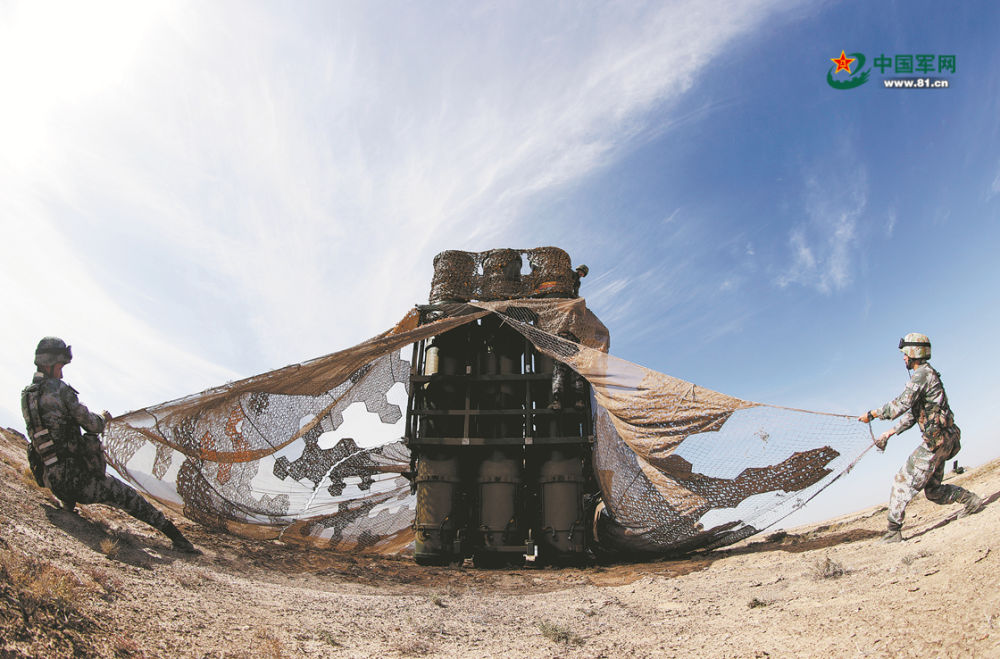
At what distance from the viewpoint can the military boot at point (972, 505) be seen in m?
5.99

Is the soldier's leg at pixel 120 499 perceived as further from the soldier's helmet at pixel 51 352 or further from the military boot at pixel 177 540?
the soldier's helmet at pixel 51 352

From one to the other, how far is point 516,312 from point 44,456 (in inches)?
266

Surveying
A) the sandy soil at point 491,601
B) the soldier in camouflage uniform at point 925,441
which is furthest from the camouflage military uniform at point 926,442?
the sandy soil at point 491,601

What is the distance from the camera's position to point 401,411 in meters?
10.7

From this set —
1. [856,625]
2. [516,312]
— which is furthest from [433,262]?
[856,625]

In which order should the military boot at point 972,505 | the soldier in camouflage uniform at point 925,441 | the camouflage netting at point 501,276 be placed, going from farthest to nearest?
1. the camouflage netting at point 501,276
2. the soldier in camouflage uniform at point 925,441
3. the military boot at point 972,505

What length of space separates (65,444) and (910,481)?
30.4 ft

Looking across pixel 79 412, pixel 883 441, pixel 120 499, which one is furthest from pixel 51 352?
pixel 883 441

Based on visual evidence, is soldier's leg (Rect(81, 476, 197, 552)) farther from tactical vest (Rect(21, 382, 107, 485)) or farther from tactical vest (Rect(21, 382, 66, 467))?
tactical vest (Rect(21, 382, 66, 467))

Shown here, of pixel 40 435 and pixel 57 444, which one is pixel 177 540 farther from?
pixel 40 435

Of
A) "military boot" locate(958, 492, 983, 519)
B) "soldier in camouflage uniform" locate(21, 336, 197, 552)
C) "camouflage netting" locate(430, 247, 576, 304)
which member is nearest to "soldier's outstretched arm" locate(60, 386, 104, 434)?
"soldier in camouflage uniform" locate(21, 336, 197, 552)

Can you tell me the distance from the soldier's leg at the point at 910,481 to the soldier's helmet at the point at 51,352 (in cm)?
948

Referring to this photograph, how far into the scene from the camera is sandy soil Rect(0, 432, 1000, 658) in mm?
3820

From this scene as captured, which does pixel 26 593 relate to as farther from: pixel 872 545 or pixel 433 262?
pixel 433 262
